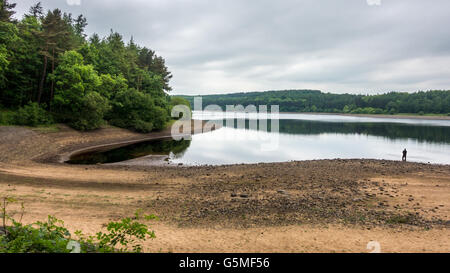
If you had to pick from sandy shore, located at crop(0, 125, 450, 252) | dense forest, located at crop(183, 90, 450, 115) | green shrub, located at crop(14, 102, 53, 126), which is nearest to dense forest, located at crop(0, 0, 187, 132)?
green shrub, located at crop(14, 102, 53, 126)

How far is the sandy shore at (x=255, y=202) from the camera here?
30.4ft

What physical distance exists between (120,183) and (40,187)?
14.2 ft

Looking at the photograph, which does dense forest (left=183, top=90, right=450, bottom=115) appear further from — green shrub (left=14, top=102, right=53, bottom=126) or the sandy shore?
green shrub (left=14, top=102, right=53, bottom=126)

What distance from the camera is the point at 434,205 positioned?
43.7ft

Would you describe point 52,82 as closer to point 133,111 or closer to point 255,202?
point 133,111

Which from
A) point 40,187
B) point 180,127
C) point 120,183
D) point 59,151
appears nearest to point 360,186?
point 120,183

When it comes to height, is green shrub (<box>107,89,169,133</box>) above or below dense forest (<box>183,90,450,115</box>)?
below

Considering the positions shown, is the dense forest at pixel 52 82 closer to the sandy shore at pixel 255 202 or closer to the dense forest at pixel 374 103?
the sandy shore at pixel 255 202

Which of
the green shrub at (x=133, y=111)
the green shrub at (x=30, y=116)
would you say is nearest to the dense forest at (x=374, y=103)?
the green shrub at (x=133, y=111)

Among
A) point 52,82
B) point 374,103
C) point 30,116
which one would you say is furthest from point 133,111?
point 374,103

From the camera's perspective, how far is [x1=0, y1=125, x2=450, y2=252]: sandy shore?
927 cm

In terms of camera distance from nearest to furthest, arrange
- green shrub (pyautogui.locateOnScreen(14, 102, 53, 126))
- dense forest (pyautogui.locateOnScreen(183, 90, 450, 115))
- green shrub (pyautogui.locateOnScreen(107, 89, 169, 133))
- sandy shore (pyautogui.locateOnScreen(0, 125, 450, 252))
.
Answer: sandy shore (pyautogui.locateOnScreen(0, 125, 450, 252))
green shrub (pyautogui.locateOnScreen(14, 102, 53, 126))
green shrub (pyautogui.locateOnScreen(107, 89, 169, 133))
dense forest (pyautogui.locateOnScreen(183, 90, 450, 115))

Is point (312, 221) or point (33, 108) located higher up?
point (33, 108)

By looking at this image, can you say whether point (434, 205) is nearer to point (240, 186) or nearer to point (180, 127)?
point (240, 186)
